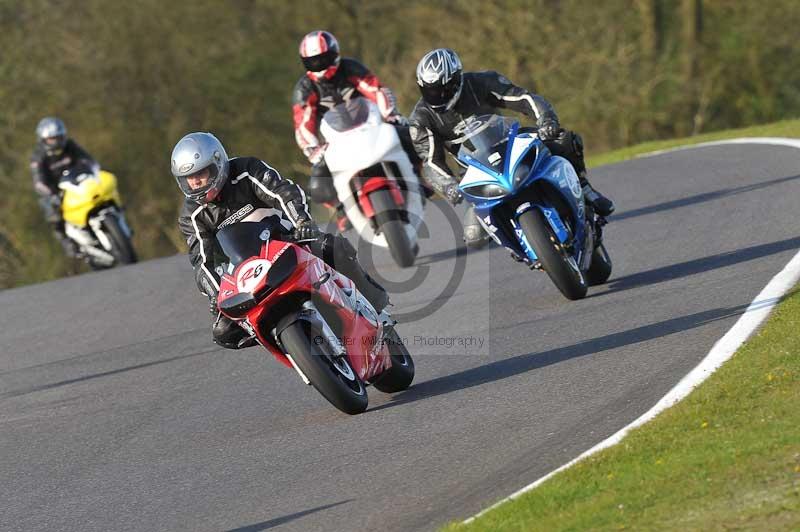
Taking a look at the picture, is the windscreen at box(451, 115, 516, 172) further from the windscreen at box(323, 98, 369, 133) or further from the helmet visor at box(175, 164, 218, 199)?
Answer: the windscreen at box(323, 98, 369, 133)

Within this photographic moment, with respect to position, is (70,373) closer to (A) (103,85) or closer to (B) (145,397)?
(B) (145,397)

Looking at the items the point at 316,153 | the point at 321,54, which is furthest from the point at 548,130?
the point at 321,54

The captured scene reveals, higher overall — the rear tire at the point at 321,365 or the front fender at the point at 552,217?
the rear tire at the point at 321,365

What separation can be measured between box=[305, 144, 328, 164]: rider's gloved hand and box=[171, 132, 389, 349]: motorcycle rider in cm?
493

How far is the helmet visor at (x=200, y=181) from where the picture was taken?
7.66m

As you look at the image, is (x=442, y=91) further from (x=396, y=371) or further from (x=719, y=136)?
(x=719, y=136)

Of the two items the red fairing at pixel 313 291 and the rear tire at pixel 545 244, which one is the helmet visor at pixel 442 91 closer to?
the rear tire at pixel 545 244

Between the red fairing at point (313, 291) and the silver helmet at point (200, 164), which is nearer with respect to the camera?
the red fairing at point (313, 291)

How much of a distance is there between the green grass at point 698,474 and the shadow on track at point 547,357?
1.65 metres

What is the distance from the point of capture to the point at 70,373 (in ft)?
36.7

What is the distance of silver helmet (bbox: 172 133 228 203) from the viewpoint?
7605mm

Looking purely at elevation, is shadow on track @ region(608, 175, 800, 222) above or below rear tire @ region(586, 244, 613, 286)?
below

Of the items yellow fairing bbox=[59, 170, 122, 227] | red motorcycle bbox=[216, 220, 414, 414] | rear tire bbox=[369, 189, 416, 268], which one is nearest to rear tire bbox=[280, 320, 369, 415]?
red motorcycle bbox=[216, 220, 414, 414]

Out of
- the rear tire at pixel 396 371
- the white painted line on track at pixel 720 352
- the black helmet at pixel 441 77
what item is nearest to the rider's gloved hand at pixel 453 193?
the black helmet at pixel 441 77
